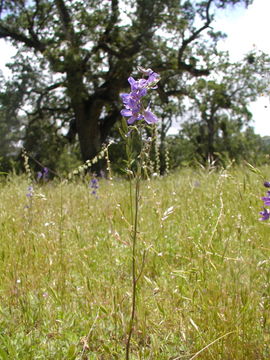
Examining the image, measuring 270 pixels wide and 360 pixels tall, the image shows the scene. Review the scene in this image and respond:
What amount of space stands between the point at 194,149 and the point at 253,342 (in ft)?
123

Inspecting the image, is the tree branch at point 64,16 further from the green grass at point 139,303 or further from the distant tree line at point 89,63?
the green grass at point 139,303

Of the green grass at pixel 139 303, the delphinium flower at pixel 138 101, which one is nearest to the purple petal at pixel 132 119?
the delphinium flower at pixel 138 101

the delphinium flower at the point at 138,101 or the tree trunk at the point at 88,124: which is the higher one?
A: the tree trunk at the point at 88,124

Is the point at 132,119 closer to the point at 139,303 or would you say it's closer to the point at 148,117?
the point at 148,117

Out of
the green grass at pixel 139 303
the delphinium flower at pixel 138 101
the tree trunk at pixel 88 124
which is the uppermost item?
the tree trunk at pixel 88 124

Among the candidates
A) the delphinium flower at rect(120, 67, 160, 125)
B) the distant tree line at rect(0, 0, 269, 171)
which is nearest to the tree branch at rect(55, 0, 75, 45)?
the distant tree line at rect(0, 0, 269, 171)

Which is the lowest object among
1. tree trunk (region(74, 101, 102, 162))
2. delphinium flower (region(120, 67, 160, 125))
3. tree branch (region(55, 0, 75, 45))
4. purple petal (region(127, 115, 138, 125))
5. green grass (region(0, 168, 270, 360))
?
green grass (region(0, 168, 270, 360))

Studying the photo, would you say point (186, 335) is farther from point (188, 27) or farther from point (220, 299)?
point (188, 27)

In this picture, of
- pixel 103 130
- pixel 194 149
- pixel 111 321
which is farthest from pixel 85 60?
pixel 194 149

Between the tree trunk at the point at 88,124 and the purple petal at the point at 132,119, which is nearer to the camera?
the purple petal at the point at 132,119

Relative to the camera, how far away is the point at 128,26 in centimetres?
1659

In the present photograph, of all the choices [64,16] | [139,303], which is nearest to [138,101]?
[139,303]

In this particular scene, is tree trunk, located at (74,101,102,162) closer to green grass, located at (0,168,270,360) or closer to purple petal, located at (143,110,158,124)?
green grass, located at (0,168,270,360)

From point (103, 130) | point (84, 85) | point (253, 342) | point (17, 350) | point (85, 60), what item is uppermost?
point (85, 60)
